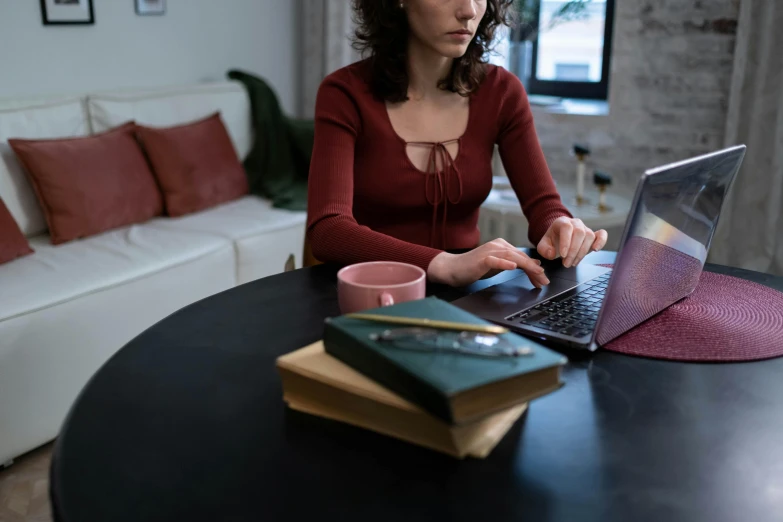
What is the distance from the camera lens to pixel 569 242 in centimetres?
126

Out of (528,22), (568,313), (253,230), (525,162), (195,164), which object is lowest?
(253,230)

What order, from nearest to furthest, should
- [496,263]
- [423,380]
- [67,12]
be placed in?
[423,380] → [496,263] → [67,12]

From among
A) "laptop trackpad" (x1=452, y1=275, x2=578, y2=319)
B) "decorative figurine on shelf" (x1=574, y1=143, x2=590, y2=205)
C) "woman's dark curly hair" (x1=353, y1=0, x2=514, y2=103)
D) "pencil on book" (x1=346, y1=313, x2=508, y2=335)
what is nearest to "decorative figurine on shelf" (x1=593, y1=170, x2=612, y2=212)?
"decorative figurine on shelf" (x1=574, y1=143, x2=590, y2=205)

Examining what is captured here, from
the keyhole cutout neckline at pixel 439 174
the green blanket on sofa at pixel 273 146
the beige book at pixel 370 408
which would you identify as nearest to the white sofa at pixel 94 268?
the green blanket on sofa at pixel 273 146

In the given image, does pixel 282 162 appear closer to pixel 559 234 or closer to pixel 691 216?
pixel 559 234

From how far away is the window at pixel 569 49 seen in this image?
11.2ft

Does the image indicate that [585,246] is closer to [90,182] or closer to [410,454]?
[410,454]

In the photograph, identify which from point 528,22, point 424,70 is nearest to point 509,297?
point 424,70

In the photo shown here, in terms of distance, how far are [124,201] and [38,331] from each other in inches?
30.2

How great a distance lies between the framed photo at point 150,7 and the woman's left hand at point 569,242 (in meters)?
2.46

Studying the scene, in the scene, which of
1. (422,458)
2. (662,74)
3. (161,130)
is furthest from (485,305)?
(662,74)

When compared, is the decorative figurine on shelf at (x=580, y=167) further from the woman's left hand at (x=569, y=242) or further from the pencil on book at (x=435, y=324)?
the pencil on book at (x=435, y=324)

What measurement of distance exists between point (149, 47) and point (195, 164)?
656 millimetres

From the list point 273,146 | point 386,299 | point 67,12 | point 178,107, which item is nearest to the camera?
point 386,299
